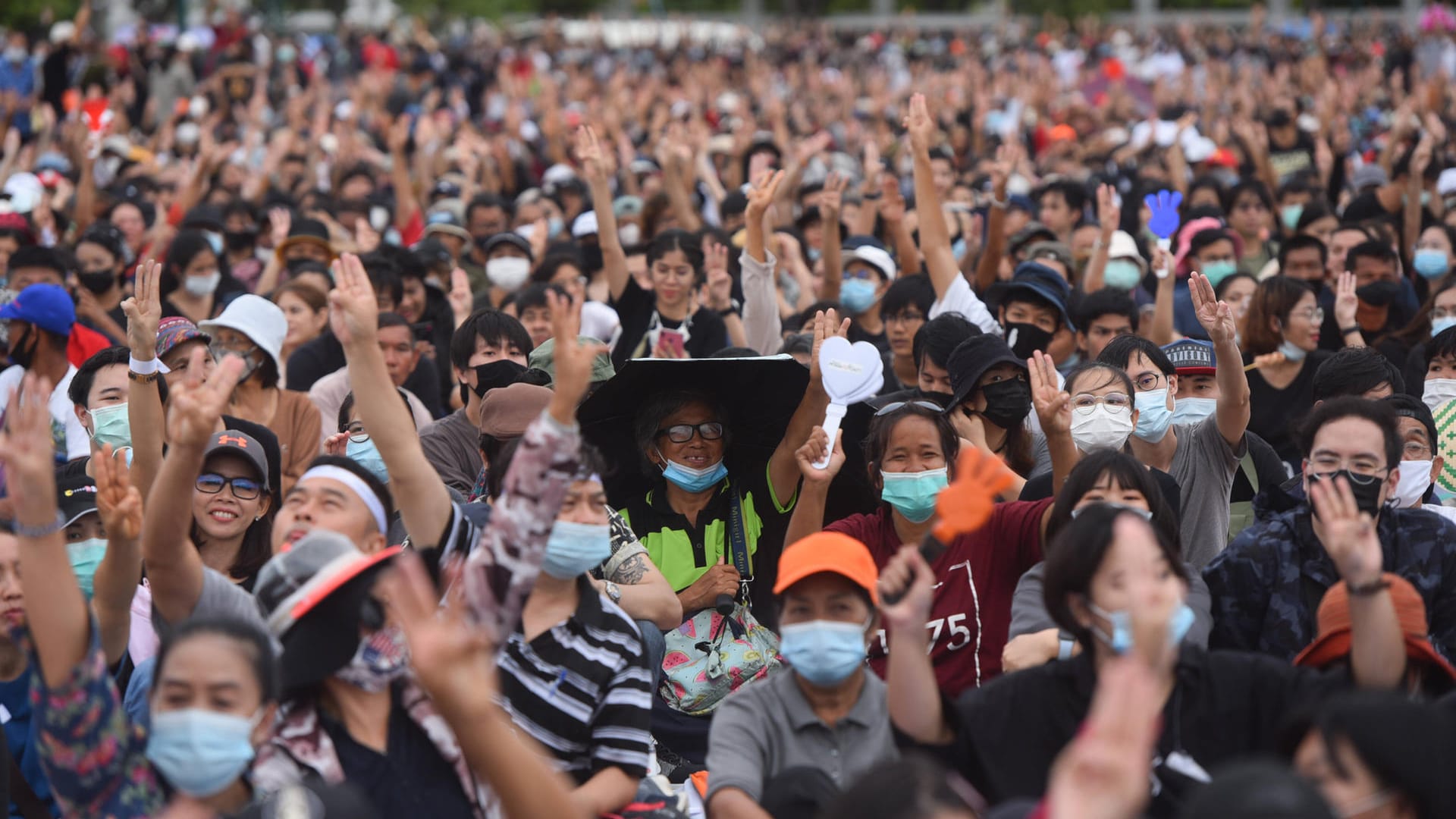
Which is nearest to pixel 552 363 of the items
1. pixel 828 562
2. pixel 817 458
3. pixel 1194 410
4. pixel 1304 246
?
pixel 817 458

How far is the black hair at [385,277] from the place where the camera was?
28.8ft

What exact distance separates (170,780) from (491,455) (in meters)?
2.21

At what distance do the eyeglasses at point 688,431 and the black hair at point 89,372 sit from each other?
2.31m

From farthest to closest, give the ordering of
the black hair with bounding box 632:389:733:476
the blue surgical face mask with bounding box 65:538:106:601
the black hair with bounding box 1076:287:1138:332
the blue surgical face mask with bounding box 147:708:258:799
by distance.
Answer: the black hair with bounding box 1076:287:1138:332 < the black hair with bounding box 632:389:733:476 < the blue surgical face mask with bounding box 65:538:106:601 < the blue surgical face mask with bounding box 147:708:258:799

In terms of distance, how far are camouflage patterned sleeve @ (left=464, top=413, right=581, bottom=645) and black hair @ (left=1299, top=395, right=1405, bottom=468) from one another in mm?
2353

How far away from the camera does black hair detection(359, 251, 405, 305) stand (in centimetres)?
878

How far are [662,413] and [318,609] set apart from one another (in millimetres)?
2288

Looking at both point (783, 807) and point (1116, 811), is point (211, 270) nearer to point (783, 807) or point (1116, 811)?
point (783, 807)

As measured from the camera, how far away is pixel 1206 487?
5.73 meters

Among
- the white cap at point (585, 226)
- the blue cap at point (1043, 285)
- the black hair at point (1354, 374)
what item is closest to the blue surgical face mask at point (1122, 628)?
the black hair at point (1354, 374)

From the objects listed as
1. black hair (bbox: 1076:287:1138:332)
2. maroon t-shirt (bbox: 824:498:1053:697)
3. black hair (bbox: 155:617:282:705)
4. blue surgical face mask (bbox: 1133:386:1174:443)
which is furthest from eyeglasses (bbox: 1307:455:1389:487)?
black hair (bbox: 1076:287:1138:332)

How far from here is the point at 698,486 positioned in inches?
224

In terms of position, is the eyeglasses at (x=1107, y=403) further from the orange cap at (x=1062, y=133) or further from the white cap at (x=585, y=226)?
the orange cap at (x=1062, y=133)

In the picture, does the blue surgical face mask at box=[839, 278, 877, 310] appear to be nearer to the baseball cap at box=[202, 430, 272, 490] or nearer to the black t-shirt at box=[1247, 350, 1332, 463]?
the black t-shirt at box=[1247, 350, 1332, 463]
